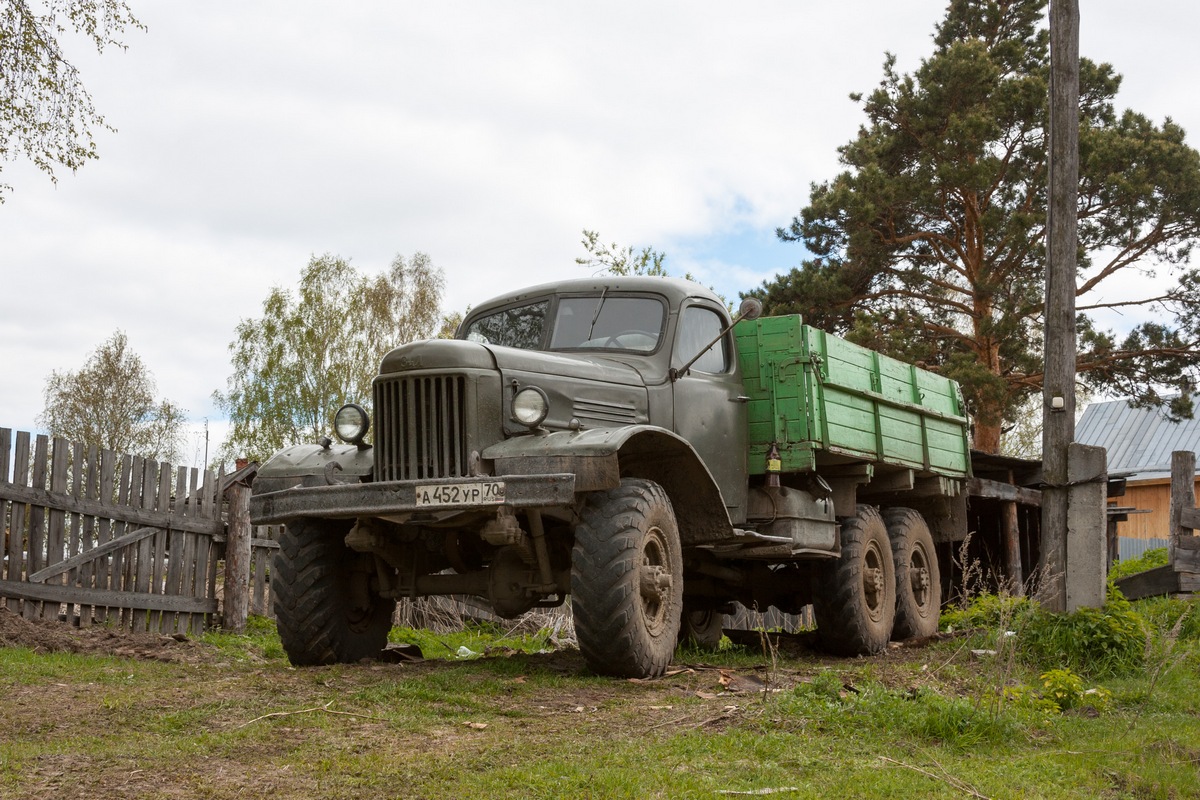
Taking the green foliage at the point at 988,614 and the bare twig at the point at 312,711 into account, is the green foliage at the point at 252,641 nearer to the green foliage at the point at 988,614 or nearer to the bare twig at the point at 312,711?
the bare twig at the point at 312,711

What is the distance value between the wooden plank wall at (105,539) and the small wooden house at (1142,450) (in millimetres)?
27131

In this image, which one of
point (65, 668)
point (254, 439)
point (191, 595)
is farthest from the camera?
point (254, 439)

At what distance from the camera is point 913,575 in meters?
11.4

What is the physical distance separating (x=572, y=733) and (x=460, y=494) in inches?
66.2

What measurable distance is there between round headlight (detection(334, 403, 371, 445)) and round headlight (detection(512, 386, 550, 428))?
3.90 feet

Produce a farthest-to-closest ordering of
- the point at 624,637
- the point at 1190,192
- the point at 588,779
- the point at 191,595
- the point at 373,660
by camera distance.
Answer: the point at 1190,192, the point at 191,595, the point at 373,660, the point at 624,637, the point at 588,779

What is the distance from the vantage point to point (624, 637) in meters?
6.80

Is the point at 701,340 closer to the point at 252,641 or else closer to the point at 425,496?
the point at 425,496

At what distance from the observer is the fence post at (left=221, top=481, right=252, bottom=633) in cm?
1147

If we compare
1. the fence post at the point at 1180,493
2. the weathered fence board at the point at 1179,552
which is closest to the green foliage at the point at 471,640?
the weathered fence board at the point at 1179,552

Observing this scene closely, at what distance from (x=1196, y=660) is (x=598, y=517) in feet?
14.9

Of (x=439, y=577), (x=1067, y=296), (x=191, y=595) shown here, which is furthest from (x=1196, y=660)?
(x=191, y=595)

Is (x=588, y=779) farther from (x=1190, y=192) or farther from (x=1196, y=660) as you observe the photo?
(x=1190, y=192)

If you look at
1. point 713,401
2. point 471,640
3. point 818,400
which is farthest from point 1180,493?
point 471,640
